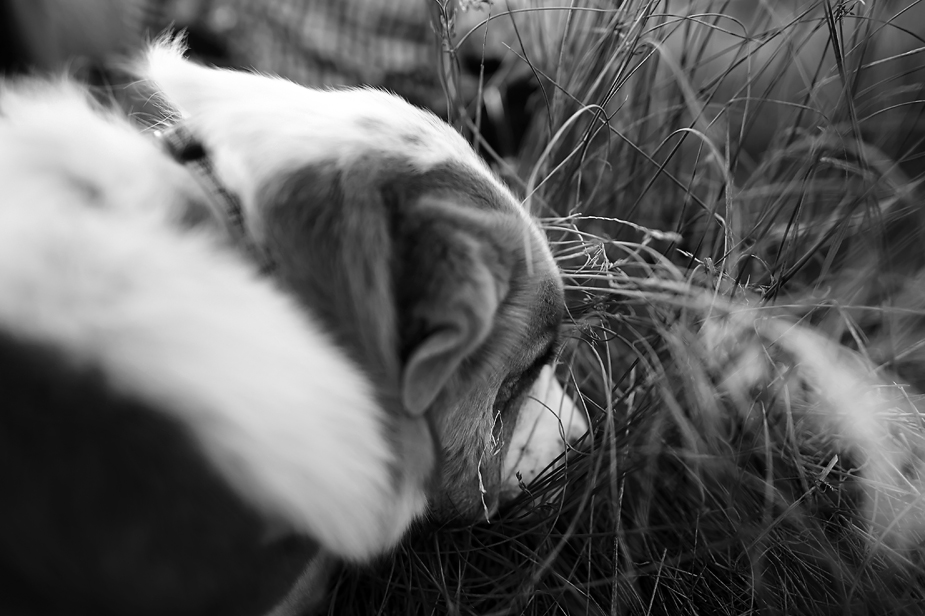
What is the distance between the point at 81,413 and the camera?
786 mm

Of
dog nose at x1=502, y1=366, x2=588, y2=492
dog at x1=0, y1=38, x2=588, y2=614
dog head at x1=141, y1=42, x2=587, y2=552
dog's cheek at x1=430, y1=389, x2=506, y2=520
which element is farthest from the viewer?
dog nose at x1=502, y1=366, x2=588, y2=492

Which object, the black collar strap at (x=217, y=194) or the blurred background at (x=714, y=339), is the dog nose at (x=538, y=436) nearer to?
the blurred background at (x=714, y=339)

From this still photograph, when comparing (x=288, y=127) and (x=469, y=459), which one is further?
(x=469, y=459)

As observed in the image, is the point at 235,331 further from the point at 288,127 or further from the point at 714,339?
the point at 714,339

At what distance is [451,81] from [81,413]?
4.92ft

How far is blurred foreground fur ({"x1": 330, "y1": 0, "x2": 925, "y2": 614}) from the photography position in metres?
1.22

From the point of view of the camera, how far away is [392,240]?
0.96 meters

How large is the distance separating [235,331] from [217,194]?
0.28 m

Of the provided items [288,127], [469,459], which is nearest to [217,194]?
[288,127]

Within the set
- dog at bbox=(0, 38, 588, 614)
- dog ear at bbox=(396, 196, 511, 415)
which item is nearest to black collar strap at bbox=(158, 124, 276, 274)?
dog at bbox=(0, 38, 588, 614)

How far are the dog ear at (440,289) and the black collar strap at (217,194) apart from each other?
0.24 m

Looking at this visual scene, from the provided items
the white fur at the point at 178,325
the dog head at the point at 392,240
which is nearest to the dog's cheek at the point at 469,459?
the dog head at the point at 392,240

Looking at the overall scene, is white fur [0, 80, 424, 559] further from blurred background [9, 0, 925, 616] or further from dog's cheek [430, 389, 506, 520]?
blurred background [9, 0, 925, 616]

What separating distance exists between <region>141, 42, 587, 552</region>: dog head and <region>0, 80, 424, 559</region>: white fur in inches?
2.9
